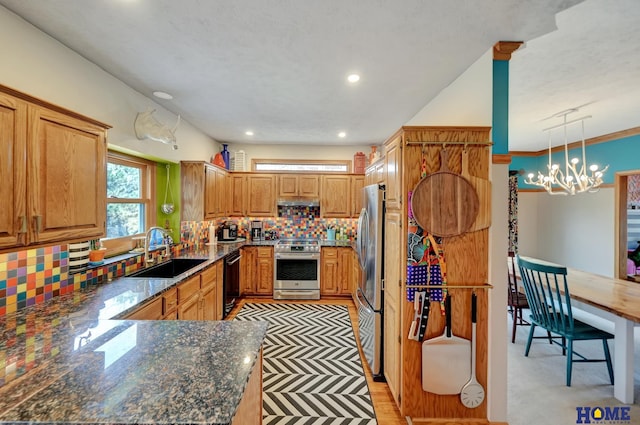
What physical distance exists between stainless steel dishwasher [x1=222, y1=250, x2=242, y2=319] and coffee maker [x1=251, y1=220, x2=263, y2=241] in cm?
70

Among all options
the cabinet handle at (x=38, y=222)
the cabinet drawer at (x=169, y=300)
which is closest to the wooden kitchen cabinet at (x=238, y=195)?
the cabinet drawer at (x=169, y=300)

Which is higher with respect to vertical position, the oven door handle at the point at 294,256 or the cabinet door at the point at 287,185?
the cabinet door at the point at 287,185

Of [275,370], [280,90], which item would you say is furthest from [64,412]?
Result: [280,90]

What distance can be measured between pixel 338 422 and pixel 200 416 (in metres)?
1.51

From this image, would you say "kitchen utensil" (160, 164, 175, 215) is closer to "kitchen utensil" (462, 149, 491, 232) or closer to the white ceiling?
the white ceiling

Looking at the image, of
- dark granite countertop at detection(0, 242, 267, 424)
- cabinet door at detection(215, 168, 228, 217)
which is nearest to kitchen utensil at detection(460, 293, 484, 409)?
dark granite countertop at detection(0, 242, 267, 424)

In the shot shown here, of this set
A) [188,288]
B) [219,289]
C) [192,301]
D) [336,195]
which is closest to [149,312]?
[188,288]

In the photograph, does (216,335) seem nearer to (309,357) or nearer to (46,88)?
(309,357)

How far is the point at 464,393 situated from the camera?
1.92 m

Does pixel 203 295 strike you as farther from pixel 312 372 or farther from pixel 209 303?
pixel 312 372

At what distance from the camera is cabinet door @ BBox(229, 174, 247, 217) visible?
484cm

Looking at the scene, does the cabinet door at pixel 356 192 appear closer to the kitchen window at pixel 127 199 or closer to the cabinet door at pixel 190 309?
the cabinet door at pixel 190 309

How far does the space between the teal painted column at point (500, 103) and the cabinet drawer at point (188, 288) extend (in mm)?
2707

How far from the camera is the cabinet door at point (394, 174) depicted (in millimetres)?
2014
